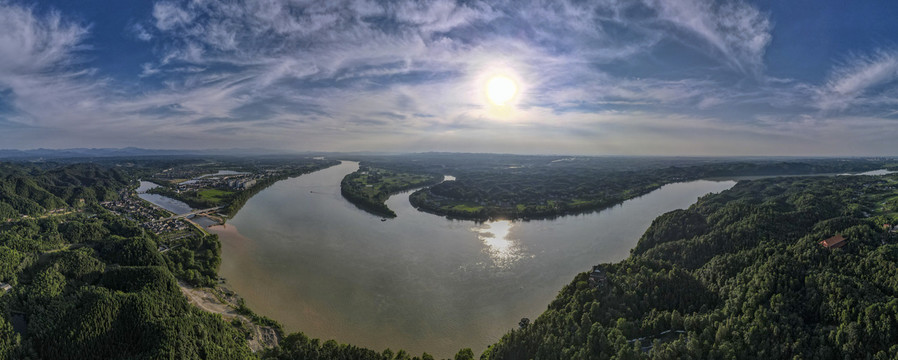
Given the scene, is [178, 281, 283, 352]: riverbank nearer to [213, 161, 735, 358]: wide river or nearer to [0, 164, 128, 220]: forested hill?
[213, 161, 735, 358]: wide river

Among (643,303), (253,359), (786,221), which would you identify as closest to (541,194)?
(786,221)

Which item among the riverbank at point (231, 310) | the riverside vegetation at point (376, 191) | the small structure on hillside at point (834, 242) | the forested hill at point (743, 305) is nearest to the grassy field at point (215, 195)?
the riverside vegetation at point (376, 191)

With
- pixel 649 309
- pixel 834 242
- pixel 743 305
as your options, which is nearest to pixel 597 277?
pixel 649 309

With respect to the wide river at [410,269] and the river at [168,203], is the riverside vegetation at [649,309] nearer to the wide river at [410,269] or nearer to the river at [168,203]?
the wide river at [410,269]

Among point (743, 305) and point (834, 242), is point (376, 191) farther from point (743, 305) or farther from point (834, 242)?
point (834, 242)

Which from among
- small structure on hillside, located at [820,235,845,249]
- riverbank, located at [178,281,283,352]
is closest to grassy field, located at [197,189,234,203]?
riverbank, located at [178,281,283,352]
